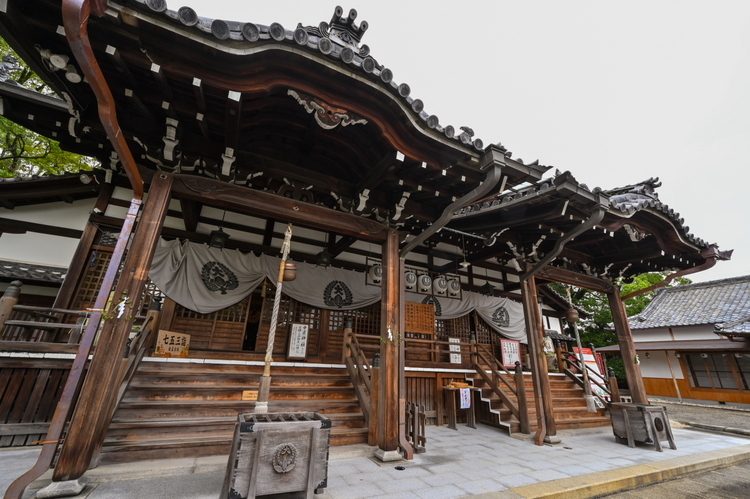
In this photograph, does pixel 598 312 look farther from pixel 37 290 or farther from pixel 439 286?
pixel 37 290

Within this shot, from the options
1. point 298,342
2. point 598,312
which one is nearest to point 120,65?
point 298,342

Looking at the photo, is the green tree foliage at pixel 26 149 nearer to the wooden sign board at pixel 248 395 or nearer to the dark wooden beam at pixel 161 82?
the dark wooden beam at pixel 161 82

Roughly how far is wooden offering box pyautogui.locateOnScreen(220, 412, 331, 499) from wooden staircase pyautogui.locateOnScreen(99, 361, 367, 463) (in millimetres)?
1524

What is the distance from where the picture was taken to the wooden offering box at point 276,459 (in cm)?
275

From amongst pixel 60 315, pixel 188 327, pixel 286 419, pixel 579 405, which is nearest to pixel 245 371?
pixel 188 327

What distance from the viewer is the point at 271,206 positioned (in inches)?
183

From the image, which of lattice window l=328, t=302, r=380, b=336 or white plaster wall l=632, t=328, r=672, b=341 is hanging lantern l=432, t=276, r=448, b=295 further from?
white plaster wall l=632, t=328, r=672, b=341

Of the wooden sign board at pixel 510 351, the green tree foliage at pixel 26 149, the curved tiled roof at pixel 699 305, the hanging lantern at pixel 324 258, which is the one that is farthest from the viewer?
the curved tiled roof at pixel 699 305

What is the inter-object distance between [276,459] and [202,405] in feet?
7.80

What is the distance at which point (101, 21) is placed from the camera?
2801mm

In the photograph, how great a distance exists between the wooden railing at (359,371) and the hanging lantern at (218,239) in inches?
140

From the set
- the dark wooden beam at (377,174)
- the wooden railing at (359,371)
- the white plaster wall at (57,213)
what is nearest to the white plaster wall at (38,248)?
the white plaster wall at (57,213)

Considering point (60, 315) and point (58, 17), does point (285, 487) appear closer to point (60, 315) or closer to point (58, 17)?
point (58, 17)

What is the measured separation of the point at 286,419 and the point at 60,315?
5566 millimetres
